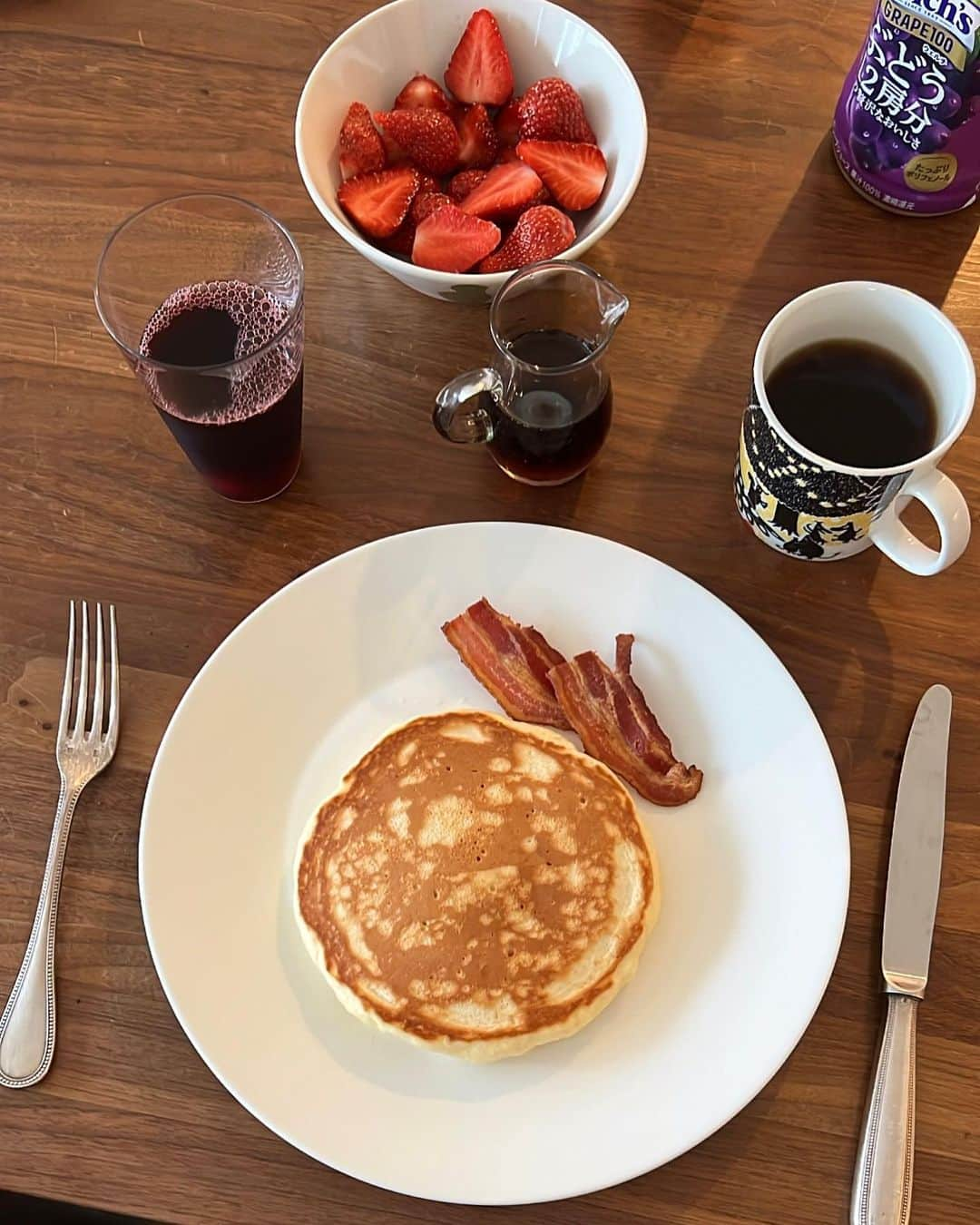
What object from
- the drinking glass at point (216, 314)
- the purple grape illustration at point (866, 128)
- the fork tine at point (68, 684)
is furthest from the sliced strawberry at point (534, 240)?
the fork tine at point (68, 684)

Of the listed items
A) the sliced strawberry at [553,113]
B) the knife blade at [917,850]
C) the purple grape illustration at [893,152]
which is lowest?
the knife blade at [917,850]

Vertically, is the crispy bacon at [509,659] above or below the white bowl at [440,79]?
below

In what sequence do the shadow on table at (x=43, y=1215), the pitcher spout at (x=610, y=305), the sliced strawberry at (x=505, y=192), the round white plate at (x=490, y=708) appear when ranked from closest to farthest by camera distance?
the round white plate at (x=490, y=708), the pitcher spout at (x=610, y=305), the sliced strawberry at (x=505, y=192), the shadow on table at (x=43, y=1215)

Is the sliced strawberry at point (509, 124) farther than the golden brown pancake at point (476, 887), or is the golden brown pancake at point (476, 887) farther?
the sliced strawberry at point (509, 124)

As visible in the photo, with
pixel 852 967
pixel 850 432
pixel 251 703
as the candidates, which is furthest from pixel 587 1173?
pixel 850 432

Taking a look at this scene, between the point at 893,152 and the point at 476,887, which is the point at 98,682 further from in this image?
the point at 893,152

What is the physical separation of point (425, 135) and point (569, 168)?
0.56 ft

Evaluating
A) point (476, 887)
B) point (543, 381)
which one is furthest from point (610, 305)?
point (476, 887)

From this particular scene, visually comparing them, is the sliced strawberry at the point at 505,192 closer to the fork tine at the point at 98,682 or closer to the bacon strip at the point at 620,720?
the bacon strip at the point at 620,720

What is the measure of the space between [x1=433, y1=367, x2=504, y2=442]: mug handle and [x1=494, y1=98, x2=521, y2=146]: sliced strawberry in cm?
33

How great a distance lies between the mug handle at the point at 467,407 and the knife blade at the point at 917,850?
0.56 m

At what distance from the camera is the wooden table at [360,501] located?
1087 mm

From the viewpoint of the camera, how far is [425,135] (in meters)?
1.28

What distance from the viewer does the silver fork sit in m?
1.11
